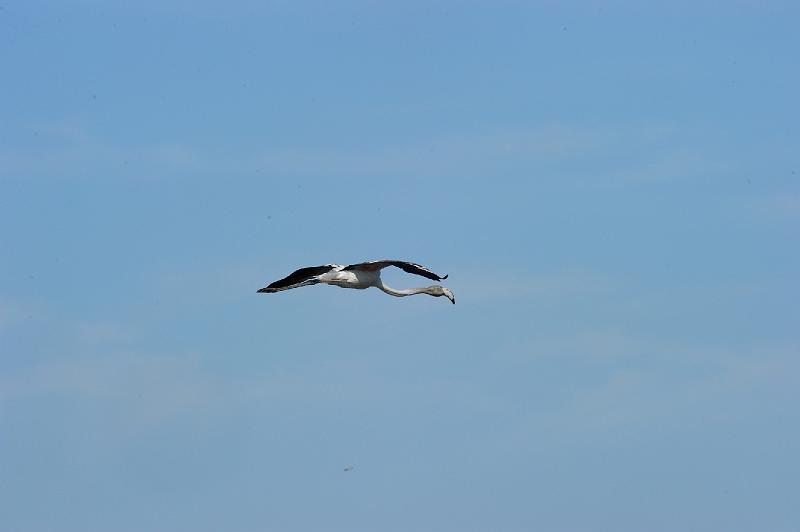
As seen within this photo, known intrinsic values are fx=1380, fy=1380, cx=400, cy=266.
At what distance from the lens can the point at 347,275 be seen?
2309 inches

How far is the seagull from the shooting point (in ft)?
188

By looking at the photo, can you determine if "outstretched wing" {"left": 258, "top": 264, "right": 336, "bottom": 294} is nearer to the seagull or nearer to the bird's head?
the seagull

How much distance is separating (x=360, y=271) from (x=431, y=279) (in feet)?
10.1

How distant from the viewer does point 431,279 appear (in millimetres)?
58469

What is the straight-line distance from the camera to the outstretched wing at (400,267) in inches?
2256

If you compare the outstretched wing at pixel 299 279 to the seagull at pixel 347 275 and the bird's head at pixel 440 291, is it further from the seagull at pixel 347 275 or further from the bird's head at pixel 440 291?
the bird's head at pixel 440 291

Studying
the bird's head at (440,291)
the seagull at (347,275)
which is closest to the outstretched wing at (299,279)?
the seagull at (347,275)

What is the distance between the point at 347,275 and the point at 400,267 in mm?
2347

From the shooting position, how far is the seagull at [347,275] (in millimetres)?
57256

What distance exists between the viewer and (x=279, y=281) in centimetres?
5812

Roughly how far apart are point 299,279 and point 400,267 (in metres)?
4.36

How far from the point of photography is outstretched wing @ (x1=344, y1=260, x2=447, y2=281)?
57.3m

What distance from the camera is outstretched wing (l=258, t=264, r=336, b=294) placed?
56.7 metres

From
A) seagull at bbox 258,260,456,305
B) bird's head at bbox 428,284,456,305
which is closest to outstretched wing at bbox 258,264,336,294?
seagull at bbox 258,260,456,305
